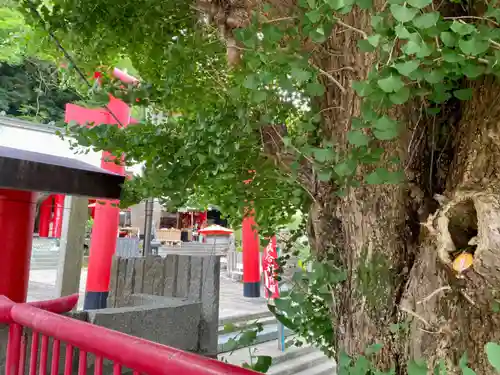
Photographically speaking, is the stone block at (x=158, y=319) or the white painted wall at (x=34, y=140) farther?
the white painted wall at (x=34, y=140)

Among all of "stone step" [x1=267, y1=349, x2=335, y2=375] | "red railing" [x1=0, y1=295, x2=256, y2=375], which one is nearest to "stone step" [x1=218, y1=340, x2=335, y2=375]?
"stone step" [x1=267, y1=349, x2=335, y2=375]

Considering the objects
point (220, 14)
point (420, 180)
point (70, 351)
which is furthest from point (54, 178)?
point (420, 180)

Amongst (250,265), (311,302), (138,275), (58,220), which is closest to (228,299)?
(250,265)

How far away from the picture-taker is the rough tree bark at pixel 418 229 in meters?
1.10

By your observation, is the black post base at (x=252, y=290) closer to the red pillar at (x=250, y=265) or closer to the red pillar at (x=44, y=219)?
the red pillar at (x=250, y=265)

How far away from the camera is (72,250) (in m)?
5.30

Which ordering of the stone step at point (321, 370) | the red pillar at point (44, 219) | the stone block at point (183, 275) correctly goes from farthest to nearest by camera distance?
the red pillar at point (44, 219) → the stone step at point (321, 370) → the stone block at point (183, 275)

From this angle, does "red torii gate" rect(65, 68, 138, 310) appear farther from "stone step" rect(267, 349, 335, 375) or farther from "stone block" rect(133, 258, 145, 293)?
"stone block" rect(133, 258, 145, 293)

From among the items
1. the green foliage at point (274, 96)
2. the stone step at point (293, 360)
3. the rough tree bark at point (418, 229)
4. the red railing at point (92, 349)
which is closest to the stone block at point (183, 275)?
the green foliage at point (274, 96)

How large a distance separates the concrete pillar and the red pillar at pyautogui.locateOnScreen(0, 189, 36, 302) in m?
2.82

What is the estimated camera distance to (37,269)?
1512 centimetres

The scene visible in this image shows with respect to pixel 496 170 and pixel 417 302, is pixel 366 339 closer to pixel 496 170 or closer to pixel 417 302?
pixel 417 302

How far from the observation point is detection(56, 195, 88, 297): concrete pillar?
17.1 ft

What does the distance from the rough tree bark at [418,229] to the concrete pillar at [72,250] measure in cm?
448
